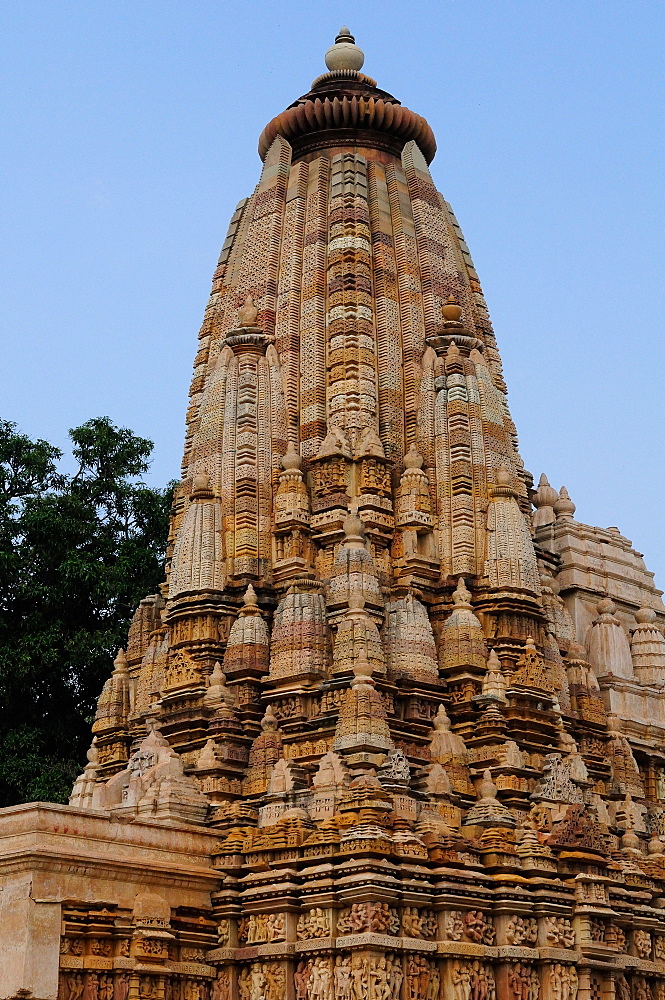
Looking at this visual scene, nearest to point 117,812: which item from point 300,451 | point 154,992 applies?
point 154,992

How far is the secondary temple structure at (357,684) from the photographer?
1752cm

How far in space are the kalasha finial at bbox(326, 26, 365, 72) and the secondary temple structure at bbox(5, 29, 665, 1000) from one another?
0.19 ft

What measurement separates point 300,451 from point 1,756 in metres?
9.49

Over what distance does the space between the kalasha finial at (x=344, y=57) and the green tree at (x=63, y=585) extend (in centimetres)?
1011

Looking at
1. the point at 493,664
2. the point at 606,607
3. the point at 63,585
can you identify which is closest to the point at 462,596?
the point at 493,664

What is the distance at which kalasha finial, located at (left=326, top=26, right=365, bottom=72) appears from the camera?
1067 inches

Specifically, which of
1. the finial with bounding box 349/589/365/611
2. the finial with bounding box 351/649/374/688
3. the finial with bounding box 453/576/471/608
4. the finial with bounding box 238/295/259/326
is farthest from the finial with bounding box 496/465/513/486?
the finial with bounding box 238/295/259/326

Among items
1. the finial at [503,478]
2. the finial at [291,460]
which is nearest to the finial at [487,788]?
the finial at [503,478]

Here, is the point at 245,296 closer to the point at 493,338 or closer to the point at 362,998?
the point at 493,338

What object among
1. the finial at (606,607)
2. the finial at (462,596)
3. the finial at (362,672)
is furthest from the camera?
the finial at (606,607)

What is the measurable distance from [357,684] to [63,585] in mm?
12239

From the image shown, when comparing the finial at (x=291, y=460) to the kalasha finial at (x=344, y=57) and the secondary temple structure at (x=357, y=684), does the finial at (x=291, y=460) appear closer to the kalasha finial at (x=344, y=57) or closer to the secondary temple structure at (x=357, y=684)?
the secondary temple structure at (x=357, y=684)

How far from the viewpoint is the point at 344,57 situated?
89.0ft

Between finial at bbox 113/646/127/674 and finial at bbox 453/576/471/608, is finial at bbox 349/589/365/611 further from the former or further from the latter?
finial at bbox 113/646/127/674
